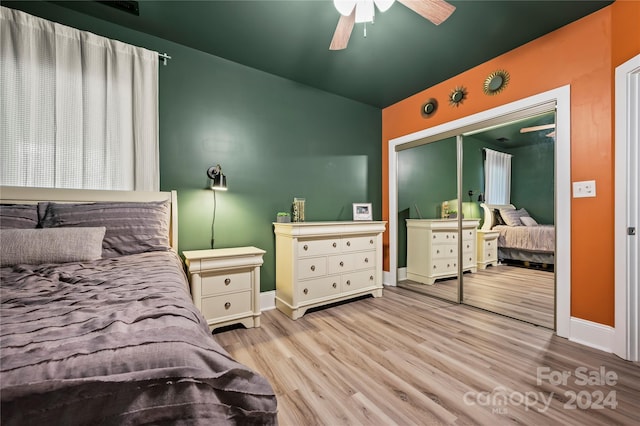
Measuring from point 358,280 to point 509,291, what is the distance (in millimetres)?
1649

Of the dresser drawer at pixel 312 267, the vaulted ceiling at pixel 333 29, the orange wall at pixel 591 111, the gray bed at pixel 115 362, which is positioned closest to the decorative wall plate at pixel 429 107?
the vaulted ceiling at pixel 333 29

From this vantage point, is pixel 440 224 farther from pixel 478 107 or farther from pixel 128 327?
pixel 128 327

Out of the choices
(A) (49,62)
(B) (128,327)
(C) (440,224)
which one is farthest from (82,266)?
(C) (440,224)

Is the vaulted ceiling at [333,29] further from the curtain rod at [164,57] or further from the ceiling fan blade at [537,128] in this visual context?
the ceiling fan blade at [537,128]

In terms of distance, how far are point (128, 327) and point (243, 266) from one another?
1.61 meters

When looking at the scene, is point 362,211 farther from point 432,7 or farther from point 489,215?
point 432,7

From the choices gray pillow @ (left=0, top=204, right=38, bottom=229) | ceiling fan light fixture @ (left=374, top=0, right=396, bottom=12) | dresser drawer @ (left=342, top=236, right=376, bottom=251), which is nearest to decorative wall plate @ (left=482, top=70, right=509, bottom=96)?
ceiling fan light fixture @ (left=374, top=0, right=396, bottom=12)

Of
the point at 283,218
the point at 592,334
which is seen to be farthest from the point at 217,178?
the point at 592,334

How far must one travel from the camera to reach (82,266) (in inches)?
52.8

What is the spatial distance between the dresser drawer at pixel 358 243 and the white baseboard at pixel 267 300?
94cm

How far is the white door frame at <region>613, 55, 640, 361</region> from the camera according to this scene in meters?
1.73

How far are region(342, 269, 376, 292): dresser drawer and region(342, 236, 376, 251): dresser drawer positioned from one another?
0.28m

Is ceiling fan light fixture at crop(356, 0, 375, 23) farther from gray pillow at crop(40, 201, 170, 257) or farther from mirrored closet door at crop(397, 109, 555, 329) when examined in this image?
gray pillow at crop(40, 201, 170, 257)

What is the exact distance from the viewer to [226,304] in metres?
2.20
